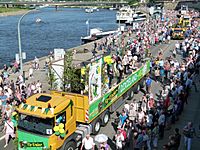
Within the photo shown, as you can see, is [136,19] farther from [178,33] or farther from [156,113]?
[156,113]

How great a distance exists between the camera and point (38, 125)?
1155 centimetres

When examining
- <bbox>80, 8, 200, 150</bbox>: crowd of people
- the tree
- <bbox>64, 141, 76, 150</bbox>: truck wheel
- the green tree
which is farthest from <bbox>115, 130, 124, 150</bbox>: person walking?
the green tree

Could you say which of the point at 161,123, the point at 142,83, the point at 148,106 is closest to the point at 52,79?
the point at 148,106

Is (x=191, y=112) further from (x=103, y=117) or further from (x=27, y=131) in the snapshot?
(x=27, y=131)

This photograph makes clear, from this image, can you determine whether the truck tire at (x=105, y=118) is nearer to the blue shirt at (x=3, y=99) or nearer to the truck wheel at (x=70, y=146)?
the truck wheel at (x=70, y=146)

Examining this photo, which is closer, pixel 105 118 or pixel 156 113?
pixel 156 113

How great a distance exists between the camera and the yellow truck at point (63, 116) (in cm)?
1150

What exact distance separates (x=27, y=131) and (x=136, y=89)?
35.3 ft

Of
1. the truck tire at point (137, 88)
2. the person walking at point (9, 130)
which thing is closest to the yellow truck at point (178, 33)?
the truck tire at point (137, 88)

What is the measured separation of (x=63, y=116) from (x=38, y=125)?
3.51 feet

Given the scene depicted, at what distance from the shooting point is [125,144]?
13641 millimetres

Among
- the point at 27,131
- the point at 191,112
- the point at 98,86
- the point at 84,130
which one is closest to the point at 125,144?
the point at 84,130

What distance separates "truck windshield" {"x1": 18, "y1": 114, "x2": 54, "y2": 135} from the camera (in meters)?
11.5

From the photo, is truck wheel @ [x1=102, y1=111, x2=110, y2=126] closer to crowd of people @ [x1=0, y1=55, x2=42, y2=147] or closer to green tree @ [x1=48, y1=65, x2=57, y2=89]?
green tree @ [x1=48, y1=65, x2=57, y2=89]
